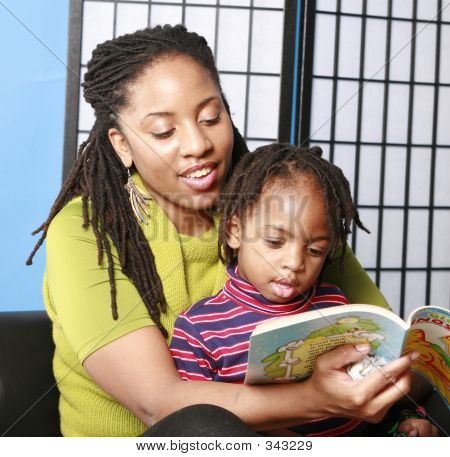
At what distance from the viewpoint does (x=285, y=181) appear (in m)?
1.32

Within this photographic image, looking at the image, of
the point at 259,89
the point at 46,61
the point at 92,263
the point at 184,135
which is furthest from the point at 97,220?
the point at 259,89

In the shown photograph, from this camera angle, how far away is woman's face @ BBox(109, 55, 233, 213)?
4.39ft

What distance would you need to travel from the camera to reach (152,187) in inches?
56.1

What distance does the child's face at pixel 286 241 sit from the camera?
1270mm

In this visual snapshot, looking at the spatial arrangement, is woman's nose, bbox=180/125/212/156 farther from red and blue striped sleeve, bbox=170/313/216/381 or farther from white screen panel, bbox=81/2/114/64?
white screen panel, bbox=81/2/114/64

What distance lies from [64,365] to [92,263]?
9.7 inches

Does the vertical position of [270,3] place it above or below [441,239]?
above

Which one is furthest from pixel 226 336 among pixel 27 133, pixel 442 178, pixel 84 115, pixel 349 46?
pixel 442 178

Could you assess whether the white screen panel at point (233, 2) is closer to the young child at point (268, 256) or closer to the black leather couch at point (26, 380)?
the young child at point (268, 256)

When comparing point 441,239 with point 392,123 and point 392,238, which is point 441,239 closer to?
point 392,238

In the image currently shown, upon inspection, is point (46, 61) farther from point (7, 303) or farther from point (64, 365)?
point (64, 365)

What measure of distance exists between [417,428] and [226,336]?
0.38 meters

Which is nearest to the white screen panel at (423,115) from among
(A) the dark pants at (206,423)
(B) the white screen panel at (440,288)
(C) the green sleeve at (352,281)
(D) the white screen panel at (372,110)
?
(D) the white screen panel at (372,110)

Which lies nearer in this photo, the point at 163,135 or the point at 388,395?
the point at 388,395
